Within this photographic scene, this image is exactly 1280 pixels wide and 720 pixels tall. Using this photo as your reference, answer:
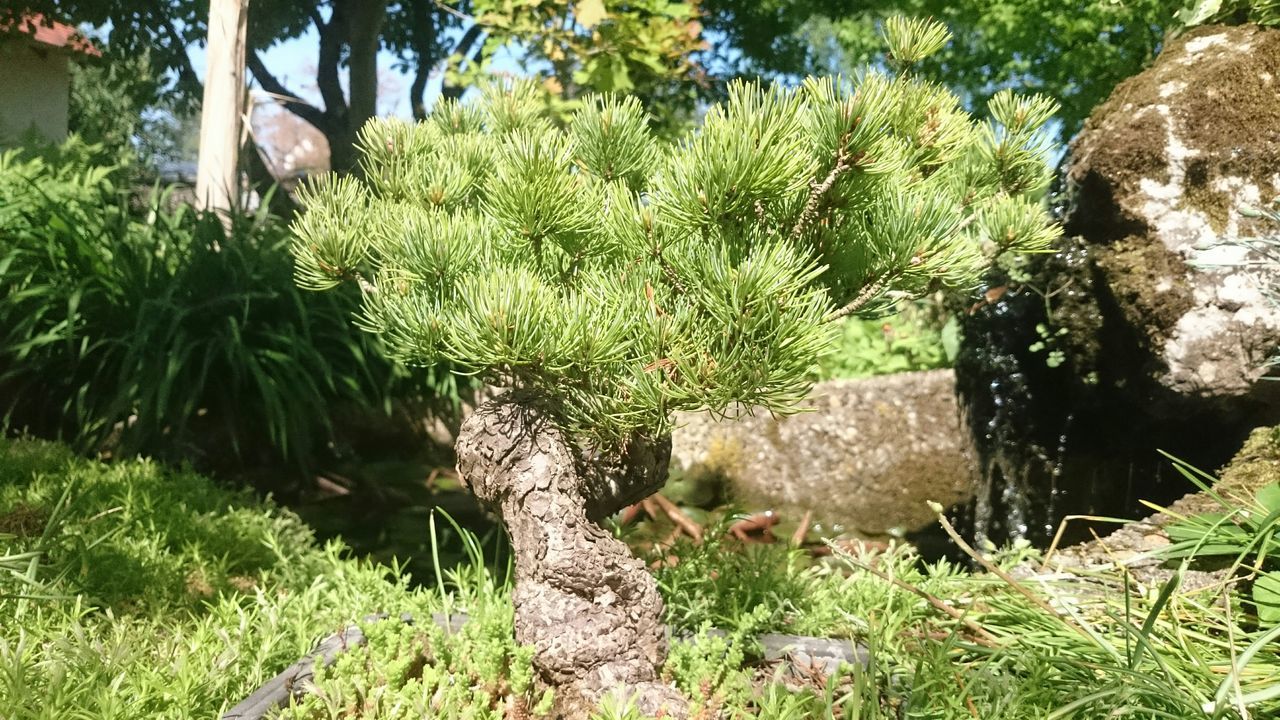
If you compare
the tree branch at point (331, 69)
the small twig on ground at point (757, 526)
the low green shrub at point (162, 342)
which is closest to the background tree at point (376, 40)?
the tree branch at point (331, 69)

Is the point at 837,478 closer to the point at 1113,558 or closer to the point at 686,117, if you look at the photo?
the point at 1113,558

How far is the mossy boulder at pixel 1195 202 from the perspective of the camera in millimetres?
2195

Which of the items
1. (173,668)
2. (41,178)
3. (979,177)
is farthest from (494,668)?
(41,178)

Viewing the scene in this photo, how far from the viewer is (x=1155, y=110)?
242 cm

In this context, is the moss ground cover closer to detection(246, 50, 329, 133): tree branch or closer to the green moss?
the green moss

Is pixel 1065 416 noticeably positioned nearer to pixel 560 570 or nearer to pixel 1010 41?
pixel 560 570

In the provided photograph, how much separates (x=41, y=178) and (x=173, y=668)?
372cm

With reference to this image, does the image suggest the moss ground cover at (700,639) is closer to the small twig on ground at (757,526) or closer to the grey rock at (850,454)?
the small twig on ground at (757,526)

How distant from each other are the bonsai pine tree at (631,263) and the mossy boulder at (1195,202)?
2.95ft

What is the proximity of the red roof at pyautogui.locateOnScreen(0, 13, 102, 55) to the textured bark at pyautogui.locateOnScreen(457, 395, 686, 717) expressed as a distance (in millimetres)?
5802

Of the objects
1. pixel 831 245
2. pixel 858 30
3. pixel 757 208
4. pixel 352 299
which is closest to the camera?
pixel 757 208

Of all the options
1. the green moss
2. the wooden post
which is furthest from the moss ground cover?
the wooden post

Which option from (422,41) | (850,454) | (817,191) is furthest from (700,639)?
(422,41)

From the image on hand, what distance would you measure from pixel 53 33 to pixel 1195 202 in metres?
6.57
